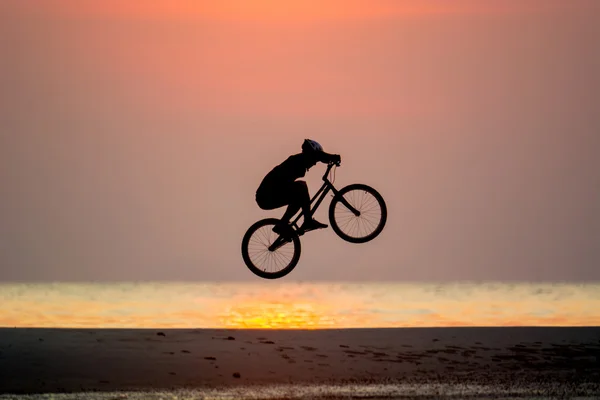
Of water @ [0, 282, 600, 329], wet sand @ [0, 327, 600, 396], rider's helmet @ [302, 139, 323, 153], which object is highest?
rider's helmet @ [302, 139, 323, 153]

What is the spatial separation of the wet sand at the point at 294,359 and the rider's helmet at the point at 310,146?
4901mm

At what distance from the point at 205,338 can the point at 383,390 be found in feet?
42.4

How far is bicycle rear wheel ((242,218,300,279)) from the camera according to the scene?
22391mm

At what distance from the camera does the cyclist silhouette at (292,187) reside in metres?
22.1

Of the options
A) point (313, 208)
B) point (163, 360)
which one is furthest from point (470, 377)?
point (163, 360)

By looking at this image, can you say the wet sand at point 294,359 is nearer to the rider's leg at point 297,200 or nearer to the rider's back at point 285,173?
the rider's leg at point 297,200

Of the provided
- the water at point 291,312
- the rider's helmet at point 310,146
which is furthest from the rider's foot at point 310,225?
the water at point 291,312

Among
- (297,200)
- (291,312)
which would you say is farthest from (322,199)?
(291,312)

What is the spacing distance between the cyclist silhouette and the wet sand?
339 cm

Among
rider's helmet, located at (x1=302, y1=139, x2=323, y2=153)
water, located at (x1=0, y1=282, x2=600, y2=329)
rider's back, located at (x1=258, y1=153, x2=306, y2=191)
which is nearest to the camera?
rider's helmet, located at (x1=302, y1=139, x2=323, y2=153)

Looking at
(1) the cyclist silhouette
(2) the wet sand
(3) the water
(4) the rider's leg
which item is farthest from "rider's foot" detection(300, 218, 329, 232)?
(3) the water

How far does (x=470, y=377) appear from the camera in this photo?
825 inches

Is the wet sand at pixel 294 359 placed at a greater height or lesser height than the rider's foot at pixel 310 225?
lesser

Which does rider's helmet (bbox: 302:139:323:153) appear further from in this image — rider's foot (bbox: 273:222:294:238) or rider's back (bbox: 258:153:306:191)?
rider's foot (bbox: 273:222:294:238)
